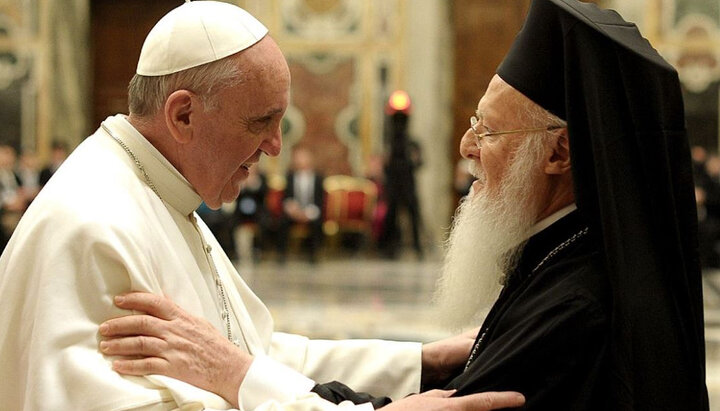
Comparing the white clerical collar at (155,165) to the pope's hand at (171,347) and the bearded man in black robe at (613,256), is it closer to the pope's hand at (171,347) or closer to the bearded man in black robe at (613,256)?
the pope's hand at (171,347)

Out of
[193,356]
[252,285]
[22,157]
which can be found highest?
[193,356]

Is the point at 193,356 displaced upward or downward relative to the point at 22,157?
upward

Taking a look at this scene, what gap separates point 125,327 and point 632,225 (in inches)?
43.2

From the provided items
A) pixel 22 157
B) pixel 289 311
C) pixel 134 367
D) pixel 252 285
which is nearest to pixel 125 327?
pixel 134 367

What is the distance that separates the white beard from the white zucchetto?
69cm

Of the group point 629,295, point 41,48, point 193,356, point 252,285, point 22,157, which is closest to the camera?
point 629,295

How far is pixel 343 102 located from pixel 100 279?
1352 cm

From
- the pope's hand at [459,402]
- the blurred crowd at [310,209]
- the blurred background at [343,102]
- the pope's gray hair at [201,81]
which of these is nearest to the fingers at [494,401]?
the pope's hand at [459,402]

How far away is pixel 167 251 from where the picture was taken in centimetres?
248

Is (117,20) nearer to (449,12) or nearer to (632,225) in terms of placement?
(449,12)

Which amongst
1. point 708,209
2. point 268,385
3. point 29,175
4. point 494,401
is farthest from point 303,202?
point 494,401

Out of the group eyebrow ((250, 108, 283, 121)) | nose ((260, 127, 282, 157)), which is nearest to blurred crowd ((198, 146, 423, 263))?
nose ((260, 127, 282, 157))

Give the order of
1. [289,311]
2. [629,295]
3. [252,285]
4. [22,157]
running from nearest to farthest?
[629,295], [289,311], [252,285], [22,157]

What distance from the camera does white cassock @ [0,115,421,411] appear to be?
7.23ft
